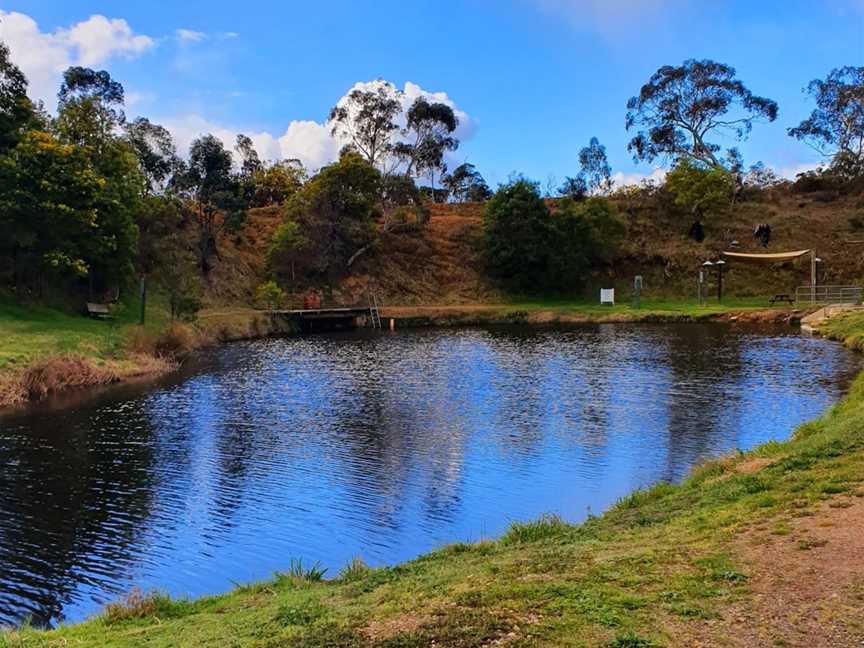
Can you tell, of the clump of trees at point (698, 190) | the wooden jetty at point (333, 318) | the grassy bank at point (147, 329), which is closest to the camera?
the grassy bank at point (147, 329)

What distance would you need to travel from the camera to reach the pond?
10.2 metres

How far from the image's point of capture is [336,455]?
50.5 feet

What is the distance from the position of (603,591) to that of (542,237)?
1953 inches

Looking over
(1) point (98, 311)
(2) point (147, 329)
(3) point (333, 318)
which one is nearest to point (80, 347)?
(2) point (147, 329)

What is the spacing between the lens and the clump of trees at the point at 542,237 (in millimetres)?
53906

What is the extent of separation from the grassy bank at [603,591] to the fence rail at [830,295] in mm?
40378

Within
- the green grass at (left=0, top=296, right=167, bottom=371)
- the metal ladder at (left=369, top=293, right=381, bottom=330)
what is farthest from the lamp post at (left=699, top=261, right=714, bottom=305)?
the green grass at (left=0, top=296, right=167, bottom=371)

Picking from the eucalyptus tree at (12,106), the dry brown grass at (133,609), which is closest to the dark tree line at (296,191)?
the eucalyptus tree at (12,106)

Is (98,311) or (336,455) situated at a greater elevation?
(98,311)

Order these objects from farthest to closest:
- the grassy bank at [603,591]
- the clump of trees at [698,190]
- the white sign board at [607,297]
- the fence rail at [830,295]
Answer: the clump of trees at [698,190], the white sign board at [607,297], the fence rail at [830,295], the grassy bank at [603,591]

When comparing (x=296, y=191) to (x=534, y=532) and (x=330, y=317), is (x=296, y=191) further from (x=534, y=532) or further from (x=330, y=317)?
(x=534, y=532)

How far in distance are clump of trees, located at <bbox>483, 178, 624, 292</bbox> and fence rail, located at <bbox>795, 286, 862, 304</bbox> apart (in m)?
13.7

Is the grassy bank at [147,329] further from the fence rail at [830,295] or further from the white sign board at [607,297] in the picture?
the fence rail at [830,295]

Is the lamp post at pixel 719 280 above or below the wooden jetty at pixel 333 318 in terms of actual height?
above
